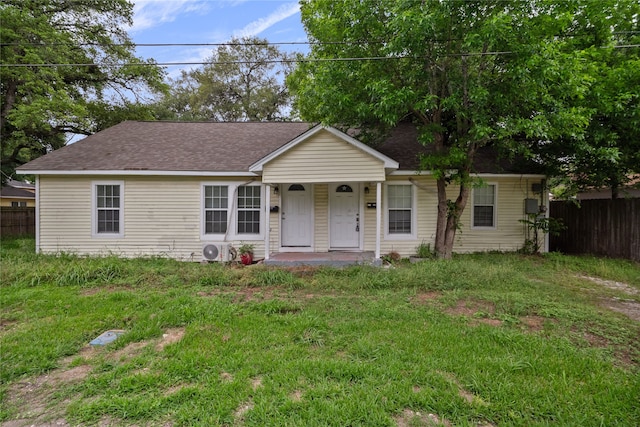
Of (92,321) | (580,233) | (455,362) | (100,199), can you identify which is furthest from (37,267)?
(580,233)

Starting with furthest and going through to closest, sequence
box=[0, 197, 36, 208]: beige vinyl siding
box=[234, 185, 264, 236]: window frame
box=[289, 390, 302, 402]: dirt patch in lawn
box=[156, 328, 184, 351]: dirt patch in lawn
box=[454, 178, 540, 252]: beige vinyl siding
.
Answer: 1. box=[0, 197, 36, 208]: beige vinyl siding
2. box=[454, 178, 540, 252]: beige vinyl siding
3. box=[234, 185, 264, 236]: window frame
4. box=[156, 328, 184, 351]: dirt patch in lawn
5. box=[289, 390, 302, 402]: dirt patch in lawn

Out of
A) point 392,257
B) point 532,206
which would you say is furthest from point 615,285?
point 392,257

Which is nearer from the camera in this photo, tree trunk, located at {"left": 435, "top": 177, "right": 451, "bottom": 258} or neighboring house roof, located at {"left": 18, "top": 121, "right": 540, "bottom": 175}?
tree trunk, located at {"left": 435, "top": 177, "right": 451, "bottom": 258}

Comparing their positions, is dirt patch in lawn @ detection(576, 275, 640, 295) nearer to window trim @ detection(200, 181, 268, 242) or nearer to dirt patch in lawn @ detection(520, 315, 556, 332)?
dirt patch in lawn @ detection(520, 315, 556, 332)

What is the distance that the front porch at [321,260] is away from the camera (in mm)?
7672

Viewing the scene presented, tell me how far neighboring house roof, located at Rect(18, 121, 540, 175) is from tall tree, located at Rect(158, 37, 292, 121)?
43.9ft

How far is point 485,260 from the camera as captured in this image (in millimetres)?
8234

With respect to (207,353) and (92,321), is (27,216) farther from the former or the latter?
(207,353)

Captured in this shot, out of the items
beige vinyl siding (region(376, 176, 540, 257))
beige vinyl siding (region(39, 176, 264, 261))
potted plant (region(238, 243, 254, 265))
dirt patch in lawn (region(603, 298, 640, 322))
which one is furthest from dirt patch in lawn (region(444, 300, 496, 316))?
beige vinyl siding (region(39, 176, 264, 261))

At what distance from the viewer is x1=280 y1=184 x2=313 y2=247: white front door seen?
30.3 ft

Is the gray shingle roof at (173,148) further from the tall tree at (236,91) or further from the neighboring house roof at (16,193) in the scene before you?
the neighboring house roof at (16,193)

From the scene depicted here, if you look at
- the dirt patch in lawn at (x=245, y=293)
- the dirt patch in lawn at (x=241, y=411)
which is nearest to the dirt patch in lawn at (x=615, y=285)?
the dirt patch in lawn at (x=245, y=293)

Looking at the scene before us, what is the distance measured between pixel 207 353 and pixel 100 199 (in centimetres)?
809

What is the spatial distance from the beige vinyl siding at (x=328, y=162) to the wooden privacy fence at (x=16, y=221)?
13499mm
